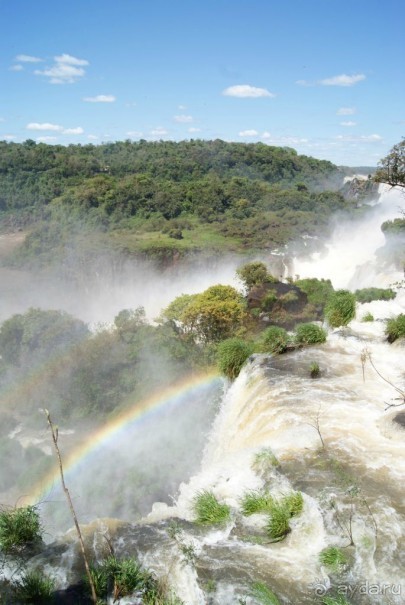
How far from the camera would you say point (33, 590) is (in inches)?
240

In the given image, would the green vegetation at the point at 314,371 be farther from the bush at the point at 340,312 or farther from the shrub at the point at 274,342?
the bush at the point at 340,312

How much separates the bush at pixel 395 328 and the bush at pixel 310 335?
178 centimetres

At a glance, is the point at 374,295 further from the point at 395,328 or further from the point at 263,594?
the point at 263,594

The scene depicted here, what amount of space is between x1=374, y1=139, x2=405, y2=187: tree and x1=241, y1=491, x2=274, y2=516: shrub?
6.79 m

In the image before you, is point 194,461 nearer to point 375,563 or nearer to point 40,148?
point 375,563

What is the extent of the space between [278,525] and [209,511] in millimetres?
1147

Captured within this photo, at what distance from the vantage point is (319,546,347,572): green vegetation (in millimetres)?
6367

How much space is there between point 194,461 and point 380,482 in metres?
12.1

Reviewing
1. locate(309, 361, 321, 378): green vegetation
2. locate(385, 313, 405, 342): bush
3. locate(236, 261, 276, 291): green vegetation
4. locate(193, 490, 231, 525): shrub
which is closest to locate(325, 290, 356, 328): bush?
locate(385, 313, 405, 342): bush

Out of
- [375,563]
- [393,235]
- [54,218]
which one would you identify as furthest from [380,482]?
[54,218]

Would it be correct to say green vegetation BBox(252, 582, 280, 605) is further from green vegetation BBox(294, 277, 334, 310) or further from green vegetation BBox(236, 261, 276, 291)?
green vegetation BBox(236, 261, 276, 291)

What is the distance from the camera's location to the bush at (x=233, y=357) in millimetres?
14227

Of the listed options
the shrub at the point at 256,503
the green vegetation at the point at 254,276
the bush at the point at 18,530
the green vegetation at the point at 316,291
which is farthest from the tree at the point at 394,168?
the green vegetation at the point at 254,276

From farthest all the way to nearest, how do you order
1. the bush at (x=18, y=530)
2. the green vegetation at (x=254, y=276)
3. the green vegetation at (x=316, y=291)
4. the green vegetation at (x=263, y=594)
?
the green vegetation at (x=254, y=276) → the green vegetation at (x=316, y=291) → the bush at (x=18, y=530) → the green vegetation at (x=263, y=594)
